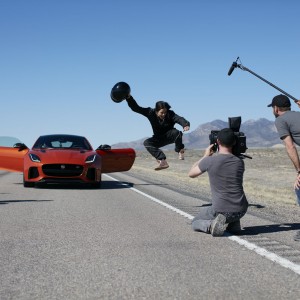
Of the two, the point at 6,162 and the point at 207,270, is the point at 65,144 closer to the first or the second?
the point at 6,162

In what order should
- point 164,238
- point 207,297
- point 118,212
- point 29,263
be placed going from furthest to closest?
1. point 118,212
2. point 164,238
3. point 29,263
4. point 207,297

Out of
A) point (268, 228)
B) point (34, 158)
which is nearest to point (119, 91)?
point (268, 228)

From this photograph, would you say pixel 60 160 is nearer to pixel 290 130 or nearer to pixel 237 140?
pixel 237 140

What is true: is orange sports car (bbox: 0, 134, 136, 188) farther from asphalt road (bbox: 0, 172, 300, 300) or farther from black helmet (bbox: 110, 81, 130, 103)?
asphalt road (bbox: 0, 172, 300, 300)

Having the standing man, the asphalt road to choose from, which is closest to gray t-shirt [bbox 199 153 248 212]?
the asphalt road

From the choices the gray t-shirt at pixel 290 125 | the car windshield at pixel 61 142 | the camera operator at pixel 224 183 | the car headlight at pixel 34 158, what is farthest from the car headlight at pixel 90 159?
the gray t-shirt at pixel 290 125

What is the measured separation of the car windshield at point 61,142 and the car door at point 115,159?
555 mm

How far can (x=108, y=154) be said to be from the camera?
16.6 meters

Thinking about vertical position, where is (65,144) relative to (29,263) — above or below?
above

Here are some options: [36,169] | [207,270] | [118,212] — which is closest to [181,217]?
[118,212]

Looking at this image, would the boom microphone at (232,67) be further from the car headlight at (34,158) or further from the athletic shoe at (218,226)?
the car headlight at (34,158)

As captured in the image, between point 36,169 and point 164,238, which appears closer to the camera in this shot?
point 164,238

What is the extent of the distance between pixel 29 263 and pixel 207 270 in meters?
1.68

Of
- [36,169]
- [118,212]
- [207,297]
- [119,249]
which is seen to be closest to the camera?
[207,297]
